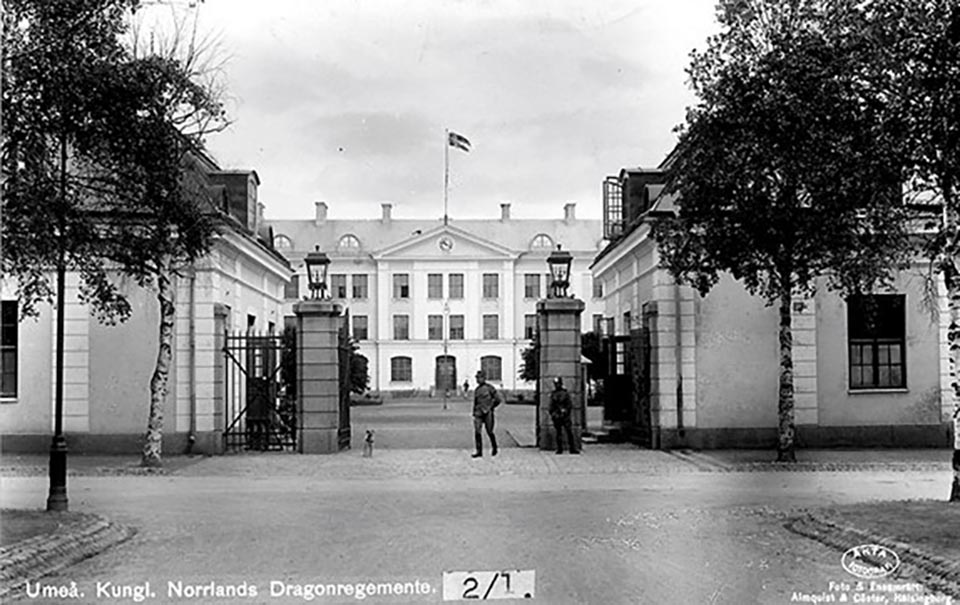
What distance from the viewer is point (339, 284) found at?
7056 centimetres

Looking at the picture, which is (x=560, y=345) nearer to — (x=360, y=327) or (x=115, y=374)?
(x=115, y=374)

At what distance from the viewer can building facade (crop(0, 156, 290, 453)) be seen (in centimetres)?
2248

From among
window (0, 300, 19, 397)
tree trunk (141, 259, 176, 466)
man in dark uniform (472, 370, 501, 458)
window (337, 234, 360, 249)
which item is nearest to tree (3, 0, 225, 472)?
tree trunk (141, 259, 176, 466)

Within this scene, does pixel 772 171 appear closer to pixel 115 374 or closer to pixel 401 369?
pixel 115 374

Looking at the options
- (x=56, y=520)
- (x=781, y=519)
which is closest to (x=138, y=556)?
(x=56, y=520)

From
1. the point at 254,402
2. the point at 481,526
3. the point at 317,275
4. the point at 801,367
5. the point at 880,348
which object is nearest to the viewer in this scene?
the point at 481,526

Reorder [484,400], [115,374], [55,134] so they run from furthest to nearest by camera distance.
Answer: [484,400]
[115,374]
[55,134]

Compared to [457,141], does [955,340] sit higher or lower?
lower

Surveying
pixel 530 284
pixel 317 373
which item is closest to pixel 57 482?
pixel 317 373

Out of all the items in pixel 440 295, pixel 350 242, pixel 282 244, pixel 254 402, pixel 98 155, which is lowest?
pixel 254 402

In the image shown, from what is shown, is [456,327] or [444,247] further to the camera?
[456,327]

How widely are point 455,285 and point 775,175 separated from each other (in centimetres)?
5171

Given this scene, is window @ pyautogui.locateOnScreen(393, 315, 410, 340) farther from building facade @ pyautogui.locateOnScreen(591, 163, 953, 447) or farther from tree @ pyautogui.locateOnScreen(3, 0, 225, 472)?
tree @ pyautogui.locateOnScreen(3, 0, 225, 472)

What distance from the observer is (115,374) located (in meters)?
22.6
